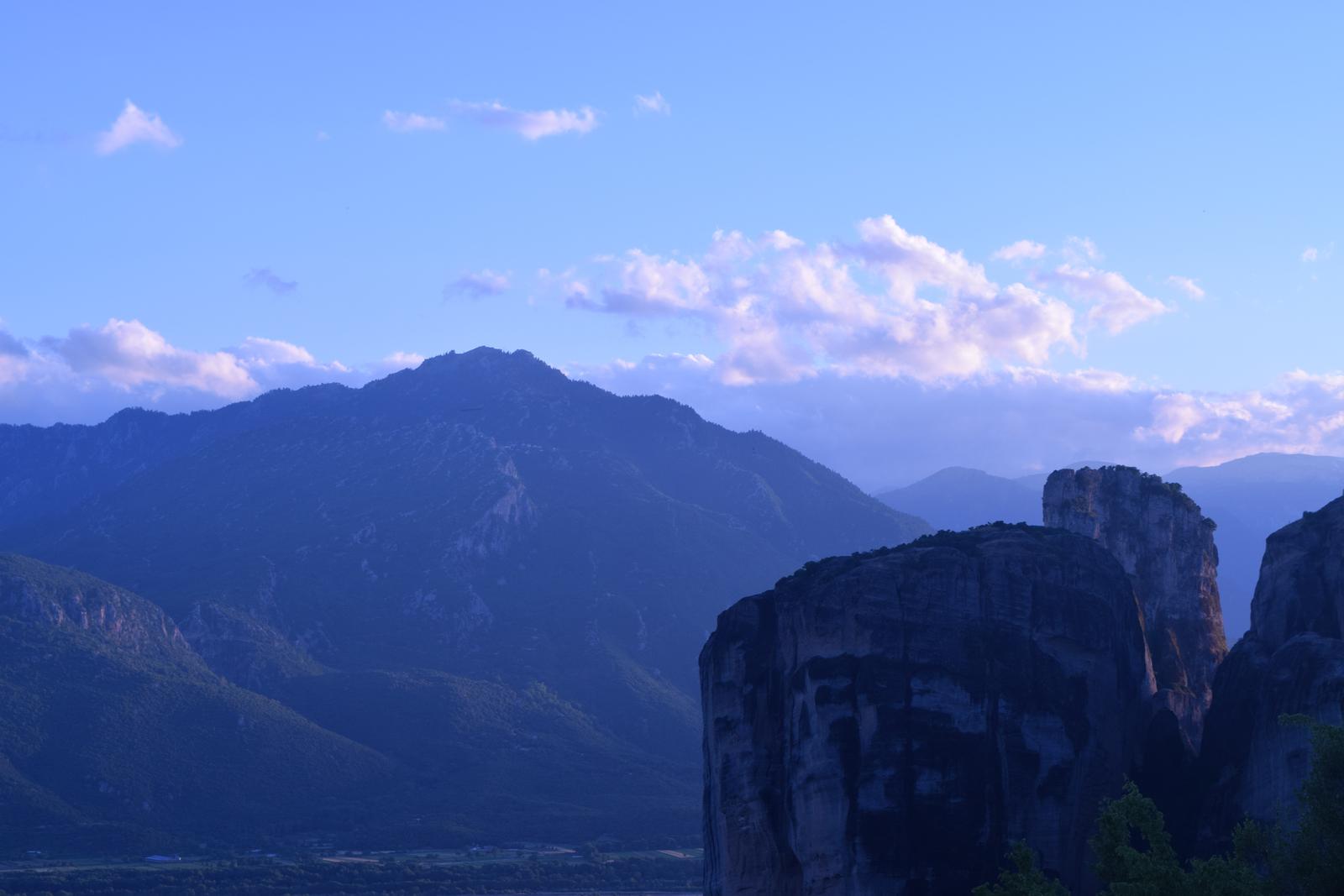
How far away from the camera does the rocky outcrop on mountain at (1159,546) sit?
94.8 meters

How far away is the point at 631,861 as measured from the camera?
634ft

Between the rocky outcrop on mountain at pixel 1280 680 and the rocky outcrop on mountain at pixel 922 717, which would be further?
the rocky outcrop on mountain at pixel 922 717

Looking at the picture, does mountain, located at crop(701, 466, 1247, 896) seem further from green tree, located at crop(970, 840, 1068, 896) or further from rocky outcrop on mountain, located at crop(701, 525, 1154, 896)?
green tree, located at crop(970, 840, 1068, 896)

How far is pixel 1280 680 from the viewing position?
7256cm

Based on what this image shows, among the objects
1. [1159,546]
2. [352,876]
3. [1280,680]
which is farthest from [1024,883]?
[352,876]

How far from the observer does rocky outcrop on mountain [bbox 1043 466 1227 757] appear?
94.8 metres

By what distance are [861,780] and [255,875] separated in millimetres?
128324

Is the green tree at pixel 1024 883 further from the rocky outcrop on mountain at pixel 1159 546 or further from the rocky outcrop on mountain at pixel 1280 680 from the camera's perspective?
the rocky outcrop on mountain at pixel 1159 546

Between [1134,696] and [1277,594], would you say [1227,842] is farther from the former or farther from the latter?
[1277,594]

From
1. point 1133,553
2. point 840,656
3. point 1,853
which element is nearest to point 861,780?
point 840,656

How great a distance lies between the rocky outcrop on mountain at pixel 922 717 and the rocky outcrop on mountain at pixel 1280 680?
4.12 metres

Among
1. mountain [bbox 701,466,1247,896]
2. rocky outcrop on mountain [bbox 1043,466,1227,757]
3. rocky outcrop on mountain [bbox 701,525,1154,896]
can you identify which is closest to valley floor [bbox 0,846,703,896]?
rocky outcrop on mountain [bbox 1043,466,1227,757]

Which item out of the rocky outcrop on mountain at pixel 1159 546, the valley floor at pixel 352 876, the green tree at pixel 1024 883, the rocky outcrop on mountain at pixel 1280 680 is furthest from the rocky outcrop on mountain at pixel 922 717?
the valley floor at pixel 352 876

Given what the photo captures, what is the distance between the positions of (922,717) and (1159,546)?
3109 centimetres
